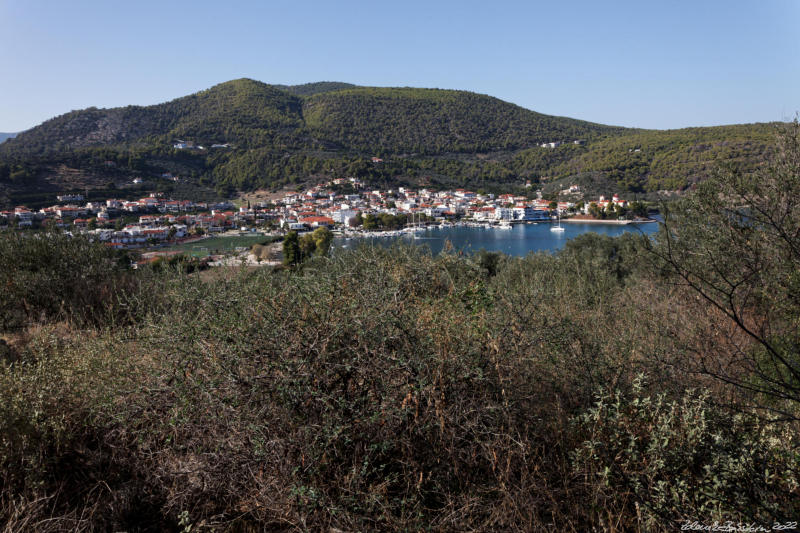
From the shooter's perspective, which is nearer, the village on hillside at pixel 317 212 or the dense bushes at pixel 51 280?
the dense bushes at pixel 51 280

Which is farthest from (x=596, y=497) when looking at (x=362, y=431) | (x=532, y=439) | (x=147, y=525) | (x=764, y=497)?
(x=147, y=525)

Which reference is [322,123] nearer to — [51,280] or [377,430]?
[51,280]

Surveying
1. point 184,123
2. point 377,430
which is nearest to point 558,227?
point 377,430

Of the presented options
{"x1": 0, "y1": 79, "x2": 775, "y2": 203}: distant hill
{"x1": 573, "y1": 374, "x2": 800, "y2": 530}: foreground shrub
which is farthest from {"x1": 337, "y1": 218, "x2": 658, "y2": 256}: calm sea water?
{"x1": 573, "y1": 374, "x2": 800, "y2": 530}: foreground shrub

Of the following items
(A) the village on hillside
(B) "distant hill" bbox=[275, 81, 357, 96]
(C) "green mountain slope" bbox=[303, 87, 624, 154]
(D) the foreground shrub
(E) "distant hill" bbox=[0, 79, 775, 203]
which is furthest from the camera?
(B) "distant hill" bbox=[275, 81, 357, 96]

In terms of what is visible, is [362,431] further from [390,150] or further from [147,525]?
[390,150]

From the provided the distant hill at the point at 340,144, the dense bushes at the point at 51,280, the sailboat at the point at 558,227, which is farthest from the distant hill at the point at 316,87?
the dense bushes at the point at 51,280

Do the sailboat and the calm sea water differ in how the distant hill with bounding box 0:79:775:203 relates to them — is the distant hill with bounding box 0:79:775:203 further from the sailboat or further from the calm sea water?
the sailboat

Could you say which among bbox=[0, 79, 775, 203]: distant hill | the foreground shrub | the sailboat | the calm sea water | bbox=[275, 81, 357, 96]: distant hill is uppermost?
bbox=[275, 81, 357, 96]: distant hill

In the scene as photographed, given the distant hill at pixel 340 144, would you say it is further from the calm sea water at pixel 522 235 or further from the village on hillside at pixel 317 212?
the calm sea water at pixel 522 235
